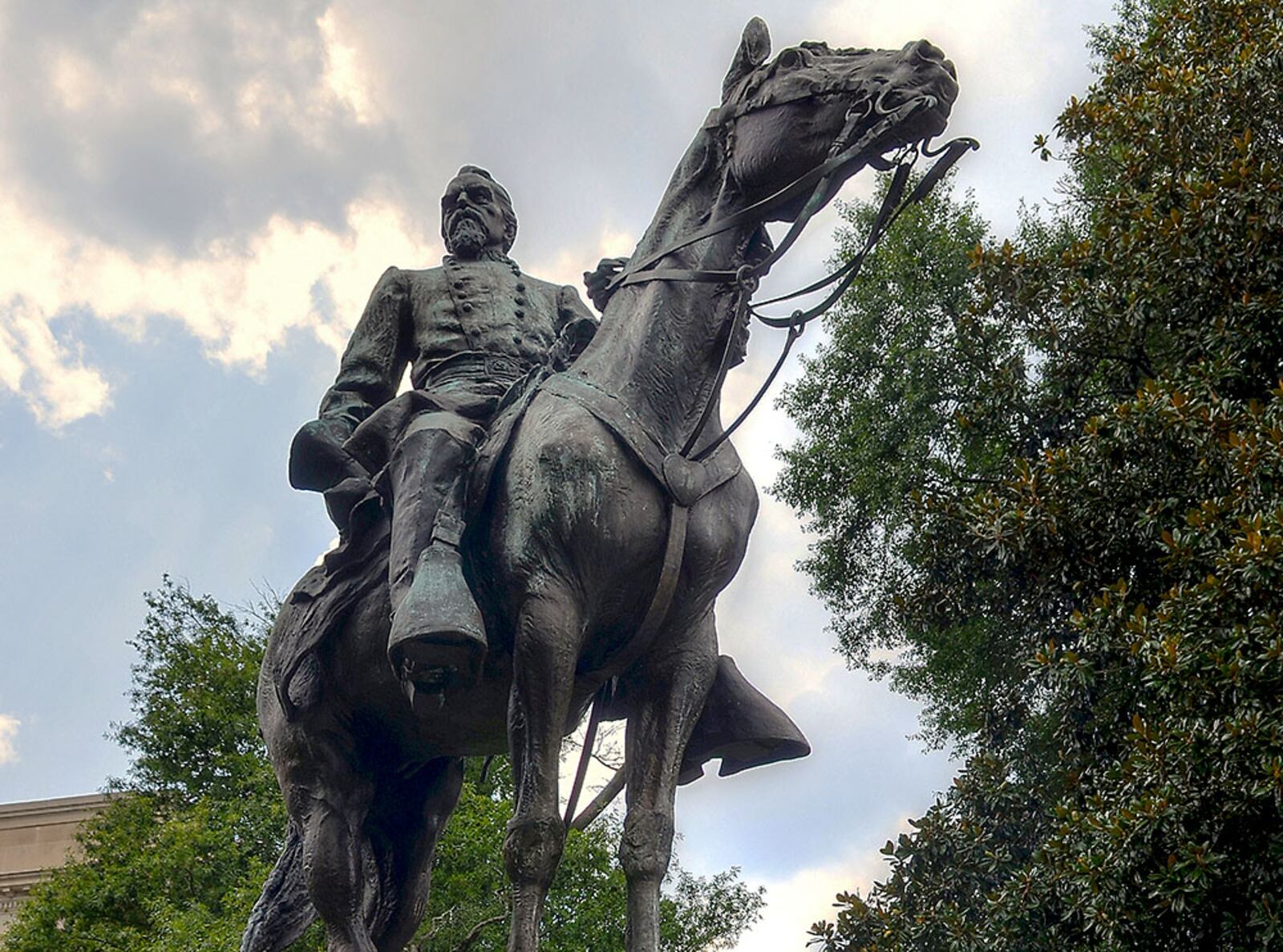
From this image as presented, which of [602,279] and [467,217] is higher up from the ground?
[467,217]

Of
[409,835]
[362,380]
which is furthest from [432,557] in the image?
[409,835]

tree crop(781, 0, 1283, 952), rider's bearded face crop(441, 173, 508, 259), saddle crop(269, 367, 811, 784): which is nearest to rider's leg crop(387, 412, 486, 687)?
saddle crop(269, 367, 811, 784)

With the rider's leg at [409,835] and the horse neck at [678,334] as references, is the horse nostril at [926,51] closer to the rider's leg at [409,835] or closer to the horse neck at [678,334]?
the horse neck at [678,334]

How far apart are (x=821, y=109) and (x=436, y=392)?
5.74 ft

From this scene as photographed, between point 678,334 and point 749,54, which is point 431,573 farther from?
point 749,54

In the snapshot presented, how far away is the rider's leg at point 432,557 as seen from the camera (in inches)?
189

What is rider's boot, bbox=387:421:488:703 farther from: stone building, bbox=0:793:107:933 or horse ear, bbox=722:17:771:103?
stone building, bbox=0:793:107:933

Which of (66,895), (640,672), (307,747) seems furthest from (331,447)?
(66,895)

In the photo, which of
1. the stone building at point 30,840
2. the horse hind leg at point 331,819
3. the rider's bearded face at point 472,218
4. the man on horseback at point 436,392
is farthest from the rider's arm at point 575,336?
the stone building at point 30,840

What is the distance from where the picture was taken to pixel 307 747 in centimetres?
600

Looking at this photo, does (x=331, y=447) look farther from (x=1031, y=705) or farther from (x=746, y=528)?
(x=1031, y=705)

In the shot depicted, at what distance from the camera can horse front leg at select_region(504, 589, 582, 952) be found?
193 inches

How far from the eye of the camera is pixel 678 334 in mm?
5320

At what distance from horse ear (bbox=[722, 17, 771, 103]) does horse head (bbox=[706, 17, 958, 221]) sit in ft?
0.04
